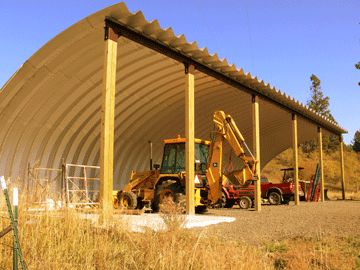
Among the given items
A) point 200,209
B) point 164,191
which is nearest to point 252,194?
point 200,209

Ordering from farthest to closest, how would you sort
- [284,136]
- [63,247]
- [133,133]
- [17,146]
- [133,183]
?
[284,136] → [133,133] → [133,183] → [17,146] → [63,247]

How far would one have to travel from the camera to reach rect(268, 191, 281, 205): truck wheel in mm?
20359

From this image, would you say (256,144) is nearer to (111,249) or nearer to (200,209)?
(200,209)

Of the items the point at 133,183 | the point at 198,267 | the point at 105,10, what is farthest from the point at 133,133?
the point at 198,267

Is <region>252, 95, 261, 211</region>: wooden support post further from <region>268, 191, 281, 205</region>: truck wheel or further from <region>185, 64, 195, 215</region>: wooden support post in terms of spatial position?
<region>268, 191, 281, 205</region>: truck wheel

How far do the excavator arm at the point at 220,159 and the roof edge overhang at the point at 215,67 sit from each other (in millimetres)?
1413

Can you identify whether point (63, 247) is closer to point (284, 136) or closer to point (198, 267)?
point (198, 267)

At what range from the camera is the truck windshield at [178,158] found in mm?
14072

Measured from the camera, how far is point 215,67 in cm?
1383

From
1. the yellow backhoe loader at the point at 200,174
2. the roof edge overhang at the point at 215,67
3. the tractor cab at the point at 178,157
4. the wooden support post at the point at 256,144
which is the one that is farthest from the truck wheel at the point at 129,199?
the roof edge overhang at the point at 215,67

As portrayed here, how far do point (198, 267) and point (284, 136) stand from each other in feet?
77.2

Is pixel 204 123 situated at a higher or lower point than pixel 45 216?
higher

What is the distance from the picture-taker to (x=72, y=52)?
11312 mm

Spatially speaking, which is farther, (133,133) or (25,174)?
(133,133)
